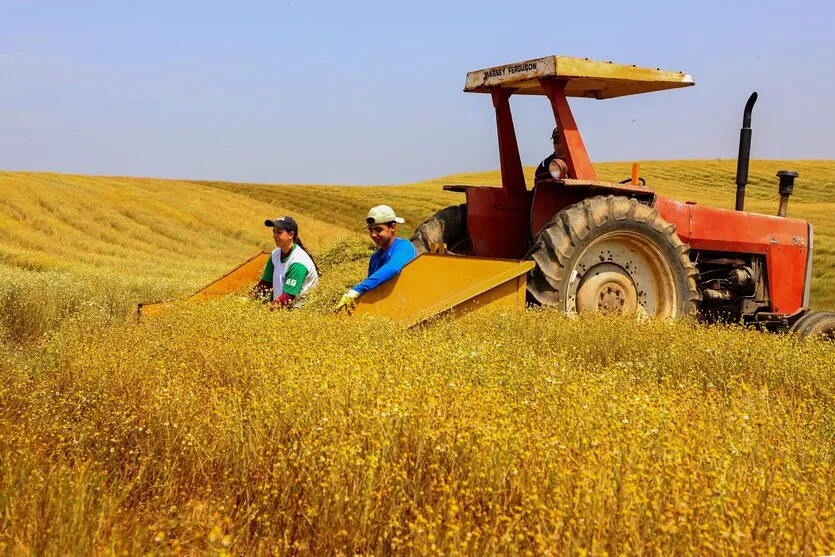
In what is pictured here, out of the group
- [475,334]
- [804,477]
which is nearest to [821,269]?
[475,334]

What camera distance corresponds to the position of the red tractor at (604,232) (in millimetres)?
5934

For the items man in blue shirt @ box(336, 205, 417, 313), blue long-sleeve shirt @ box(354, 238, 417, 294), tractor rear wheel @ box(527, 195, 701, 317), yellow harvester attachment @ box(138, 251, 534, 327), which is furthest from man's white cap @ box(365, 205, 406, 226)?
tractor rear wheel @ box(527, 195, 701, 317)

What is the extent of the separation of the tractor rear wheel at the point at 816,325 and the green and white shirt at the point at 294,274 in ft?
14.0

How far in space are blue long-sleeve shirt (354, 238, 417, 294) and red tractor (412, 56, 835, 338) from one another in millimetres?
922

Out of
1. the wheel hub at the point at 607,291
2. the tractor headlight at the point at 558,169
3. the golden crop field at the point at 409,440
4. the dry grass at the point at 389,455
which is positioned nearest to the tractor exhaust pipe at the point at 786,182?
the wheel hub at the point at 607,291

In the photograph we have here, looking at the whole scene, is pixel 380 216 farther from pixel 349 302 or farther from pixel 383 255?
pixel 349 302

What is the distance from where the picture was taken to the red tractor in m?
5.93

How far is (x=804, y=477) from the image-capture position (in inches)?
110

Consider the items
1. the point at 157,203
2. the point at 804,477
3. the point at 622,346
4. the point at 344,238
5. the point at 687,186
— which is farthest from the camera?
the point at 687,186

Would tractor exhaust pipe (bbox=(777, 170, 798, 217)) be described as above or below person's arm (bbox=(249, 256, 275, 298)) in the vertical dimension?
above

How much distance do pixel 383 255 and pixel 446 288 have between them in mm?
685

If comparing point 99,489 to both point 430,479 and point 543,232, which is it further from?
point 543,232

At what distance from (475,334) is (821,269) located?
14.2 m

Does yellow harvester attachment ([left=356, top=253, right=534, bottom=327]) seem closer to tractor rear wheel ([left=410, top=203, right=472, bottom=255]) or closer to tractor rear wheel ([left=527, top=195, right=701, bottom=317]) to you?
tractor rear wheel ([left=527, top=195, right=701, bottom=317])
